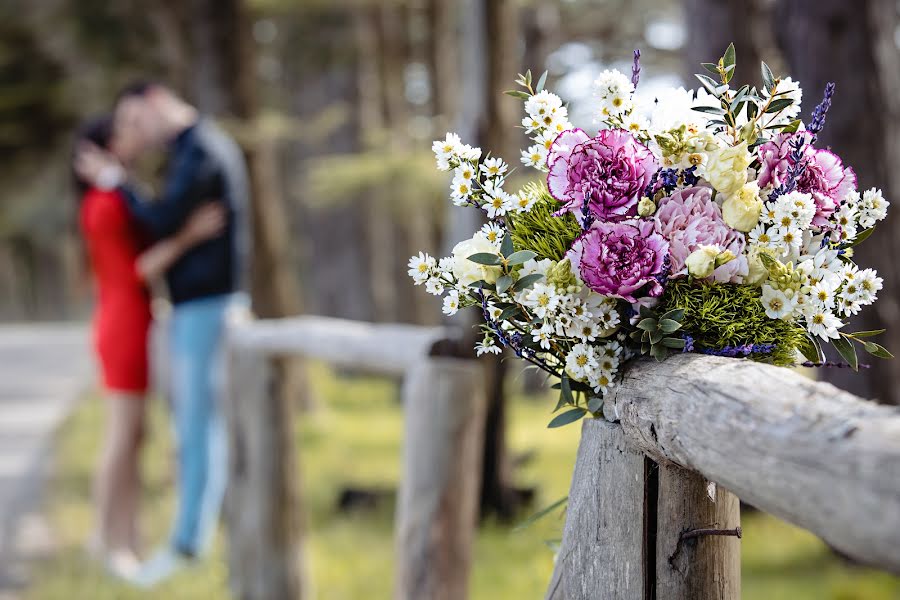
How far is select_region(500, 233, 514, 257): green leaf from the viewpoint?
1.63m

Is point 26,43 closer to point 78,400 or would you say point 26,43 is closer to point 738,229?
point 78,400

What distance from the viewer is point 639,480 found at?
5.28 ft

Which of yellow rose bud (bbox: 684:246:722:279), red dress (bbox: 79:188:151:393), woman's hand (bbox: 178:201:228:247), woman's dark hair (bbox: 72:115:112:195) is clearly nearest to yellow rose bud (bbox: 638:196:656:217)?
yellow rose bud (bbox: 684:246:722:279)

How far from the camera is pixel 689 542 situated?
1562 mm

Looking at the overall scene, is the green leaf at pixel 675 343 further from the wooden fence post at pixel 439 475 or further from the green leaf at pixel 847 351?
the wooden fence post at pixel 439 475

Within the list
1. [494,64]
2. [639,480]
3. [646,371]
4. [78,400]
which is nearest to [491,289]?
[646,371]

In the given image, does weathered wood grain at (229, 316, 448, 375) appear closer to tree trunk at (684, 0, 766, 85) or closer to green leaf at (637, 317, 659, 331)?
green leaf at (637, 317, 659, 331)

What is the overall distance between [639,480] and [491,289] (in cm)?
43

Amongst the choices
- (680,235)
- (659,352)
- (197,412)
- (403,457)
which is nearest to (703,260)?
(680,235)

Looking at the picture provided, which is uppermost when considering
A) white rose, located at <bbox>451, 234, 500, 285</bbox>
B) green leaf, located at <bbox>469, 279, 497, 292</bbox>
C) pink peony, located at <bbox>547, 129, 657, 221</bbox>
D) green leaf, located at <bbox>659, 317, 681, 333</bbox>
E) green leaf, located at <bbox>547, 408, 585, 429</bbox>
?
pink peony, located at <bbox>547, 129, 657, 221</bbox>

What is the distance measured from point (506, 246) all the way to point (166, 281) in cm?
381

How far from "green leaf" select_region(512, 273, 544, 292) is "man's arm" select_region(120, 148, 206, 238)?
360cm

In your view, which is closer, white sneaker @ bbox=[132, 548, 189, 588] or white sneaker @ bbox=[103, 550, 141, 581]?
white sneaker @ bbox=[132, 548, 189, 588]

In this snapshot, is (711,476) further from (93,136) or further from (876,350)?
(93,136)
